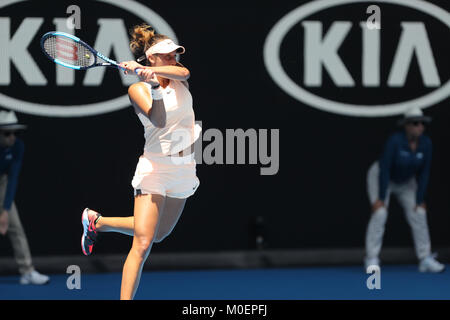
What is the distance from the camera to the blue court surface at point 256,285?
250 inches

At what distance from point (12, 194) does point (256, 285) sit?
2.08 m

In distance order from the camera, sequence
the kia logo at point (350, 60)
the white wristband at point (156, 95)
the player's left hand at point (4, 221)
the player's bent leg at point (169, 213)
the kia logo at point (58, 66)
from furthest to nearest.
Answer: the kia logo at point (350, 60), the kia logo at point (58, 66), the player's left hand at point (4, 221), the player's bent leg at point (169, 213), the white wristband at point (156, 95)

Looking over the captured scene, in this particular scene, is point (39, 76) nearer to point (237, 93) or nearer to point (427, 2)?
point (237, 93)

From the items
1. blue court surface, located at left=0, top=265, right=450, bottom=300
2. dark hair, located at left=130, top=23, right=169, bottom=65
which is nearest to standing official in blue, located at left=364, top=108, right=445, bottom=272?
blue court surface, located at left=0, top=265, right=450, bottom=300

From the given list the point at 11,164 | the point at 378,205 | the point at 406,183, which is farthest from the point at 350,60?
the point at 11,164

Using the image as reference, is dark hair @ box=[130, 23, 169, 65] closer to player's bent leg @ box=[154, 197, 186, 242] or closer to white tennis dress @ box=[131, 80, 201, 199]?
white tennis dress @ box=[131, 80, 201, 199]

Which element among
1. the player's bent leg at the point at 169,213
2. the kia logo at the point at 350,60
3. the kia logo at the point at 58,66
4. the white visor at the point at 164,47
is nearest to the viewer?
the white visor at the point at 164,47

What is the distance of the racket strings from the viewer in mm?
4840

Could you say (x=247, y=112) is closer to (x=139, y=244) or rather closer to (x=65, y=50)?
(x=65, y=50)

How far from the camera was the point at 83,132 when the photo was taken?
7336mm

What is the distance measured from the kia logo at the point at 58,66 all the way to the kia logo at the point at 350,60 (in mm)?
1044

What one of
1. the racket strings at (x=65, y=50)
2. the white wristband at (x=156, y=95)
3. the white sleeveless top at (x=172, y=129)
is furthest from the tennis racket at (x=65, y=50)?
the white wristband at (x=156, y=95)

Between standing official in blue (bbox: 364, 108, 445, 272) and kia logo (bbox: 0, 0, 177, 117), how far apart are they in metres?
2.12

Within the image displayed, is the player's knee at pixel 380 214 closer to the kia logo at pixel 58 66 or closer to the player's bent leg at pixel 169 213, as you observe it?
the kia logo at pixel 58 66
